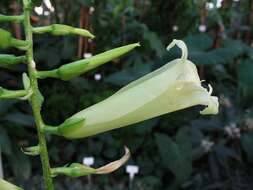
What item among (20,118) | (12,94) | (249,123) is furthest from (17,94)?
(249,123)

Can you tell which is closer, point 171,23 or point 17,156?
point 17,156

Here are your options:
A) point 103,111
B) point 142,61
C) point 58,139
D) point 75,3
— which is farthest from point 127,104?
point 75,3

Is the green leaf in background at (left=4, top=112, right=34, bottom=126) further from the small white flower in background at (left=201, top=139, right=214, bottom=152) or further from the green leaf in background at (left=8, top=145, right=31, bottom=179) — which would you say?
the small white flower in background at (left=201, top=139, right=214, bottom=152)


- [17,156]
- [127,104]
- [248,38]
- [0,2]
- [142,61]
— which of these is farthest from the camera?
[248,38]

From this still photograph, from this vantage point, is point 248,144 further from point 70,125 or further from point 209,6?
point 70,125

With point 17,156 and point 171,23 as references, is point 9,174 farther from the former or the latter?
point 171,23

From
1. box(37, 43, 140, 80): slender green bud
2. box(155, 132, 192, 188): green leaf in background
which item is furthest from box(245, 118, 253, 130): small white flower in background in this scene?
box(37, 43, 140, 80): slender green bud
